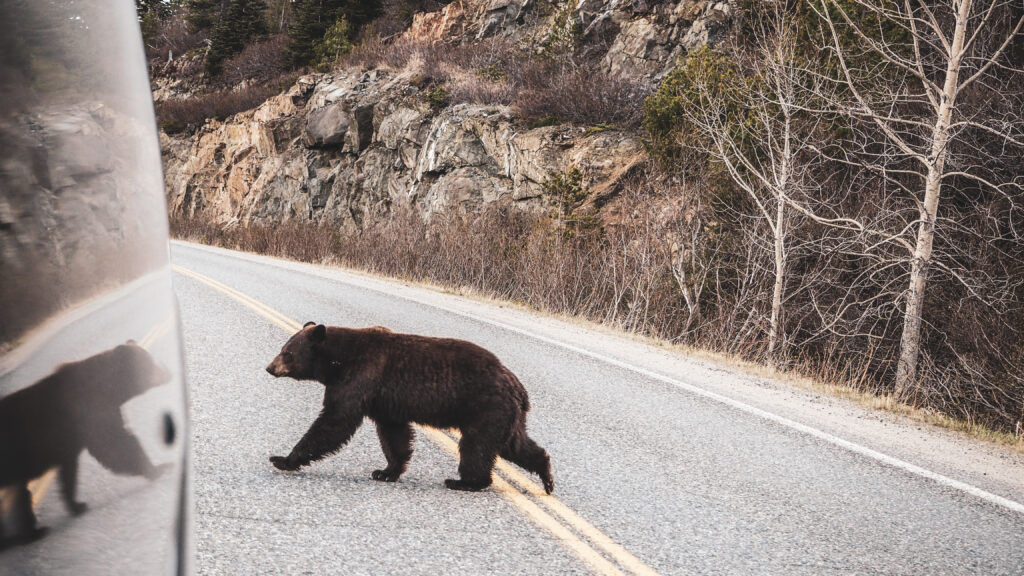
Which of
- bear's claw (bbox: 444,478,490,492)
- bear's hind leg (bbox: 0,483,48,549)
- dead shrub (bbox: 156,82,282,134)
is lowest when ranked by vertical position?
bear's claw (bbox: 444,478,490,492)

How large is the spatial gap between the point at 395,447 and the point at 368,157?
26091 mm

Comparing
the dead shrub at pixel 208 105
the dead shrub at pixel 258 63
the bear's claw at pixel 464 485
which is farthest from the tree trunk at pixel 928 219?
the dead shrub at pixel 258 63

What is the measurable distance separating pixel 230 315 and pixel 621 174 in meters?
11.8

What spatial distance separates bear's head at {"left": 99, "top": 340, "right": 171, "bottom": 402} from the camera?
746mm

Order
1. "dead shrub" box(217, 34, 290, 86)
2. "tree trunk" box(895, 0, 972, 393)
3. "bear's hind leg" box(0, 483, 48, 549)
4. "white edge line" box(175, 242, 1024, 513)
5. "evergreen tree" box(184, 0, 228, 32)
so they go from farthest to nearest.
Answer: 1. "evergreen tree" box(184, 0, 228, 32)
2. "dead shrub" box(217, 34, 290, 86)
3. "tree trunk" box(895, 0, 972, 393)
4. "white edge line" box(175, 242, 1024, 513)
5. "bear's hind leg" box(0, 483, 48, 549)

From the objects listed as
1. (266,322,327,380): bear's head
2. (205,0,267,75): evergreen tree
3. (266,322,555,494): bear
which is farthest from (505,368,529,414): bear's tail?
(205,0,267,75): evergreen tree

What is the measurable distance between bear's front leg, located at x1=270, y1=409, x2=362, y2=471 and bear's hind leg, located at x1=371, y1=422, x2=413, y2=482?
0.68ft

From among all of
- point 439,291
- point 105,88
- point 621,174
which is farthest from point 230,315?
point 621,174

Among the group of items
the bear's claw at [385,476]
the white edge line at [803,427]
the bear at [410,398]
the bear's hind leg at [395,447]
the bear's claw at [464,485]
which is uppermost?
the bear at [410,398]

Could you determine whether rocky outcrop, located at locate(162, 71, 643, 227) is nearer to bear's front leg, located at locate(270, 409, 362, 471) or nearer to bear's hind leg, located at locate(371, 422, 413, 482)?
bear's hind leg, located at locate(371, 422, 413, 482)

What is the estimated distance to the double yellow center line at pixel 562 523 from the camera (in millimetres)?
3439

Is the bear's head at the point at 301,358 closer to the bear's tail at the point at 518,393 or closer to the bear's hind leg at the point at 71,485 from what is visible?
the bear's tail at the point at 518,393

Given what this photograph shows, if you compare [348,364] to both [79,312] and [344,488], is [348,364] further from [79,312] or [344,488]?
[79,312]

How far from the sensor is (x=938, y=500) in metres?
4.69
